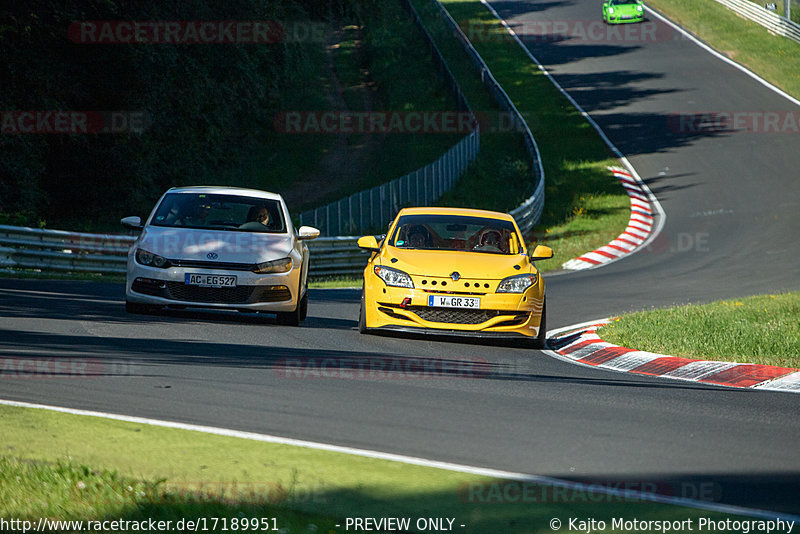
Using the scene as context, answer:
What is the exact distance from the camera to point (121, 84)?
101 ft

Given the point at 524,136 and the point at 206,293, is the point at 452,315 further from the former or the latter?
the point at 524,136

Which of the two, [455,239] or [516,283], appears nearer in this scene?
[516,283]

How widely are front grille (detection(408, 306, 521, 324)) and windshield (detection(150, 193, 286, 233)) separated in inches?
103

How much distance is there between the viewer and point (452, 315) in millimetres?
12039

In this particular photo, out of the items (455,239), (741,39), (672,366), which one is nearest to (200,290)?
(455,239)

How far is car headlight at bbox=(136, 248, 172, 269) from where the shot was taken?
40.7 ft

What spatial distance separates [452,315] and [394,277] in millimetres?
799

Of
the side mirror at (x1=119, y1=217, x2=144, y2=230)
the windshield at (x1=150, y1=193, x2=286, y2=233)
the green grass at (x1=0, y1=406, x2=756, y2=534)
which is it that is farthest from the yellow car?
the green grass at (x1=0, y1=406, x2=756, y2=534)

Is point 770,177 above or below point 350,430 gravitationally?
below

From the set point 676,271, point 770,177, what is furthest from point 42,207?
point 770,177

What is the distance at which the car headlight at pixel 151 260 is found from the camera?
12.4 m

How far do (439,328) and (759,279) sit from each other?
11.7m

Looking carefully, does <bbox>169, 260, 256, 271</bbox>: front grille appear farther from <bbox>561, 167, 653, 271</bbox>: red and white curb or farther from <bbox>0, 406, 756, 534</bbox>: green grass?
<bbox>561, 167, 653, 271</bbox>: red and white curb

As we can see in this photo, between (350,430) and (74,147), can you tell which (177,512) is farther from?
(74,147)
